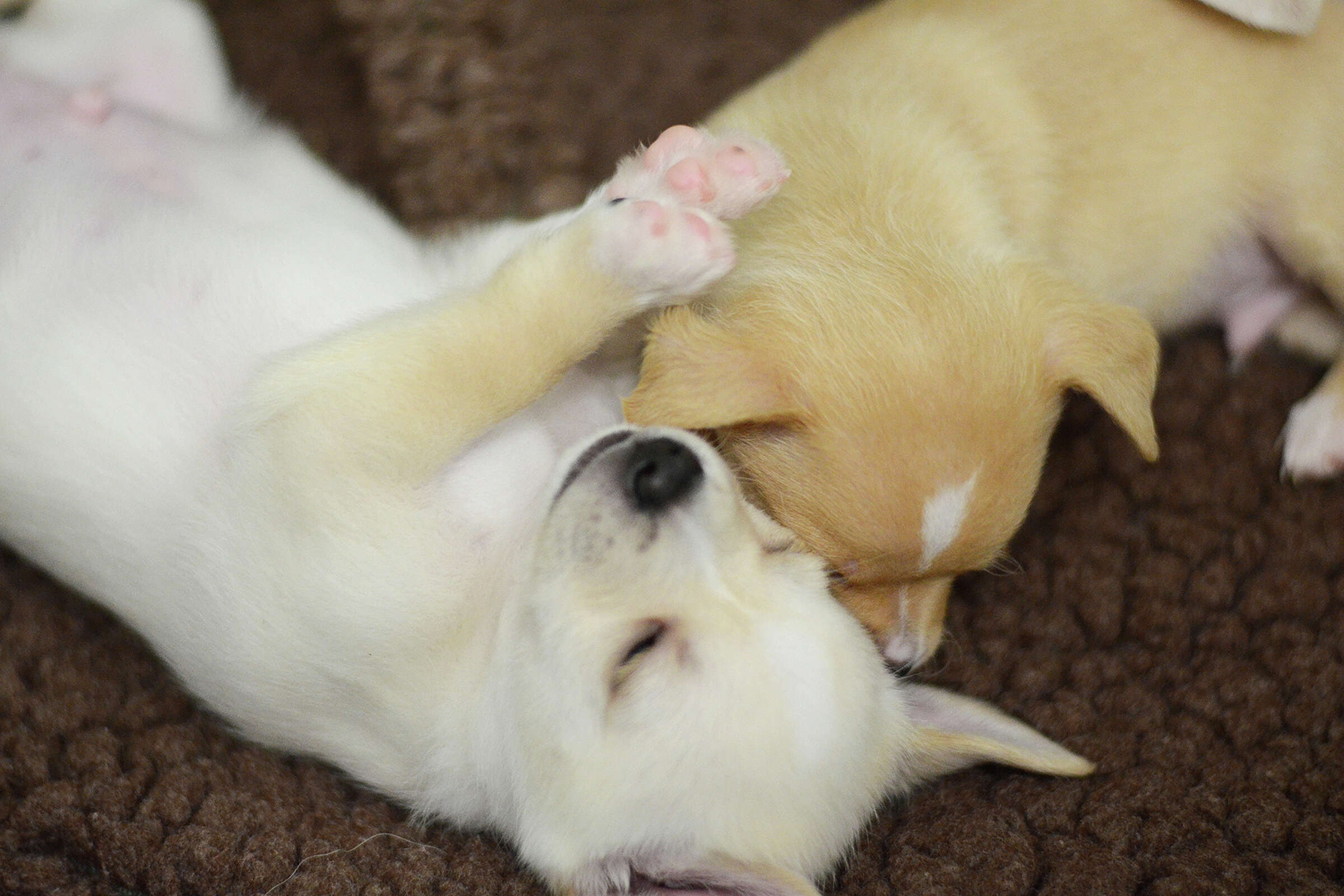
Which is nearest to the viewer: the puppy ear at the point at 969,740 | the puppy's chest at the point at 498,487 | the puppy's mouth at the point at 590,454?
the puppy's mouth at the point at 590,454

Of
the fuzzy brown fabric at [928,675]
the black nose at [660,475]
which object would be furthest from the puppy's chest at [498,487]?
the fuzzy brown fabric at [928,675]

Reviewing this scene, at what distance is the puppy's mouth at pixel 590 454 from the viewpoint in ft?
7.54

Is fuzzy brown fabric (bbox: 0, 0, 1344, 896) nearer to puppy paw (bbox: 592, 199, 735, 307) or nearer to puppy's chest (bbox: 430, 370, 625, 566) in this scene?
puppy's chest (bbox: 430, 370, 625, 566)

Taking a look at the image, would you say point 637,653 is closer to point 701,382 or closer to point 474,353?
point 701,382

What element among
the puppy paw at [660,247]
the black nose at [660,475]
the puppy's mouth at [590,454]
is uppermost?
the puppy paw at [660,247]

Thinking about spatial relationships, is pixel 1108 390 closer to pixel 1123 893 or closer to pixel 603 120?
pixel 1123 893

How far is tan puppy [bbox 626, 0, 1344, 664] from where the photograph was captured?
2326 mm

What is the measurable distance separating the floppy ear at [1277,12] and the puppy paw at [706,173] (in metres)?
1.47

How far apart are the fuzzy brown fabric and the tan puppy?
1.20 feet

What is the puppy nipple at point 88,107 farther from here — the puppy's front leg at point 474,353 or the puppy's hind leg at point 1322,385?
the puppy's hind leg at point 1322,385

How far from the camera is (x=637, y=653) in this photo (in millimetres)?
2219

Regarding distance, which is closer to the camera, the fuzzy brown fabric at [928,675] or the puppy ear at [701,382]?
the puppy ear at [701,382]

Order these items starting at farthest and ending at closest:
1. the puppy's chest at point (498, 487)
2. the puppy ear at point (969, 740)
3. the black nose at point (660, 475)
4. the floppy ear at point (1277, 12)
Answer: the floppy ear at point (1277, 12) < the puppy ear at point (969, 740) < the puppy's chest at point (498, 487) < the black nose at point (660, 475)

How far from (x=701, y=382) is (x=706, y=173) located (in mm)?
502
